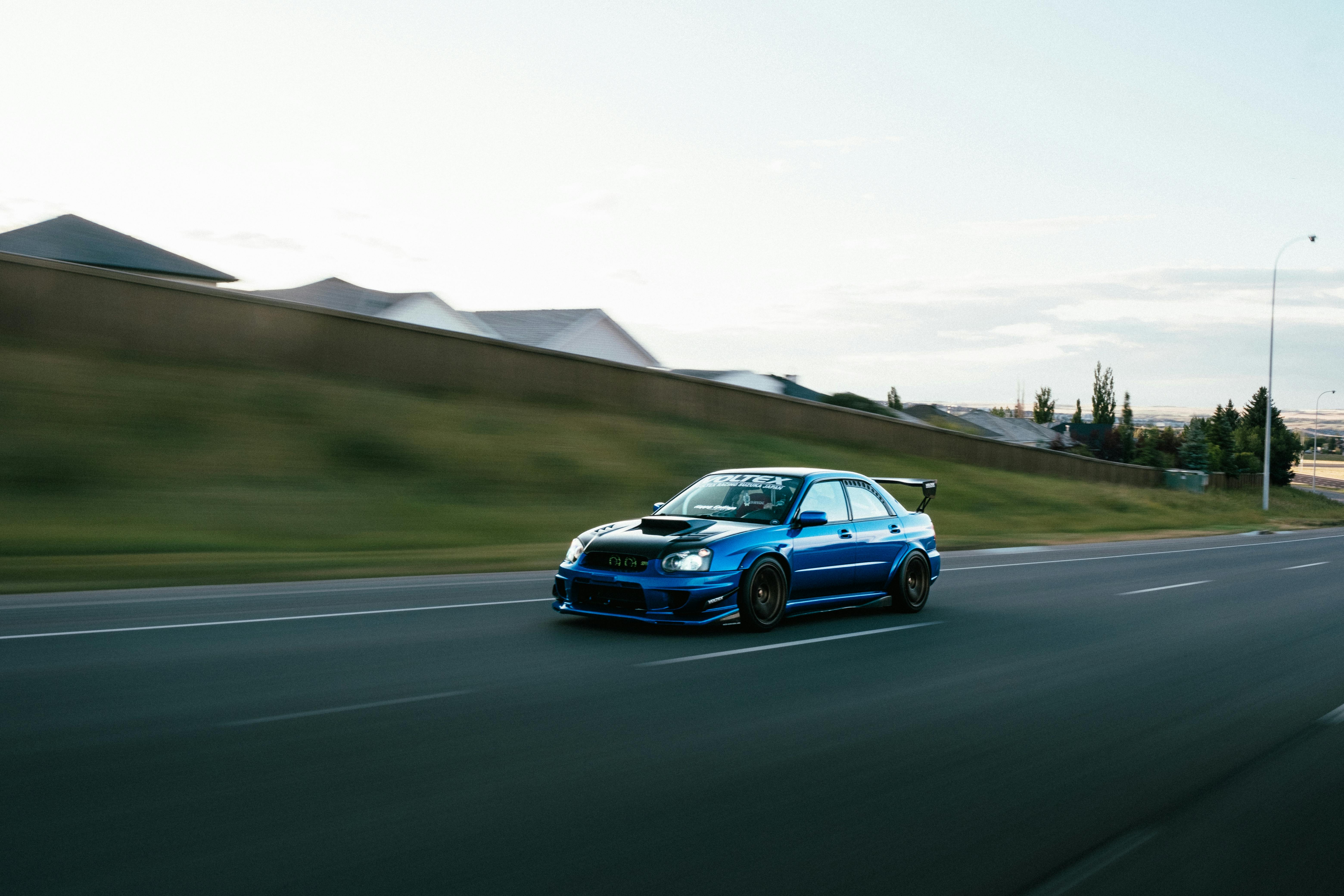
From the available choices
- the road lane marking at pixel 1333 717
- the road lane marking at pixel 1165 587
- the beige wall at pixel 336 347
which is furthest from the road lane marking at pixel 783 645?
the beige wall at pixel 336 347

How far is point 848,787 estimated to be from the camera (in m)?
5.70

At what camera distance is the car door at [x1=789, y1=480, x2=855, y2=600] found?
438 inches

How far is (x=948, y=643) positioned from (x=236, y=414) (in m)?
17.6

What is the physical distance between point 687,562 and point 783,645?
105cm

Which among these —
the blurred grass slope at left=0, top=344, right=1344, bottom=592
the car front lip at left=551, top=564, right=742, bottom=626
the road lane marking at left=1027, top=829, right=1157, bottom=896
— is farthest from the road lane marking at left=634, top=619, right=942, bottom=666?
the blurred grass slope at left=0, top=344, right=1344, bottom=592

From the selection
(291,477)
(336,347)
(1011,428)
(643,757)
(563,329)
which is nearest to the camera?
(643,757)

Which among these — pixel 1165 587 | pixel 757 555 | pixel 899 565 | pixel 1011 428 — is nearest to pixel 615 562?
pixel 757 555

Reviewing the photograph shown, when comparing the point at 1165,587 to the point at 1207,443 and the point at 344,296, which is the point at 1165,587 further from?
the point at 1207,443

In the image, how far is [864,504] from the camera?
12.5m

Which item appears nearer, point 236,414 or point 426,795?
point 426,795

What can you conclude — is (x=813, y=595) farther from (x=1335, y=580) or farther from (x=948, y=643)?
(x=1335, y=580)

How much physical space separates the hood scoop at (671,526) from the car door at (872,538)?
5.86ft

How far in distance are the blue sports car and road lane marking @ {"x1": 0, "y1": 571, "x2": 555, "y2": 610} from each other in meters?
3.25

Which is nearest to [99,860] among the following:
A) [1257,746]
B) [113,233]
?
[1257,746]
